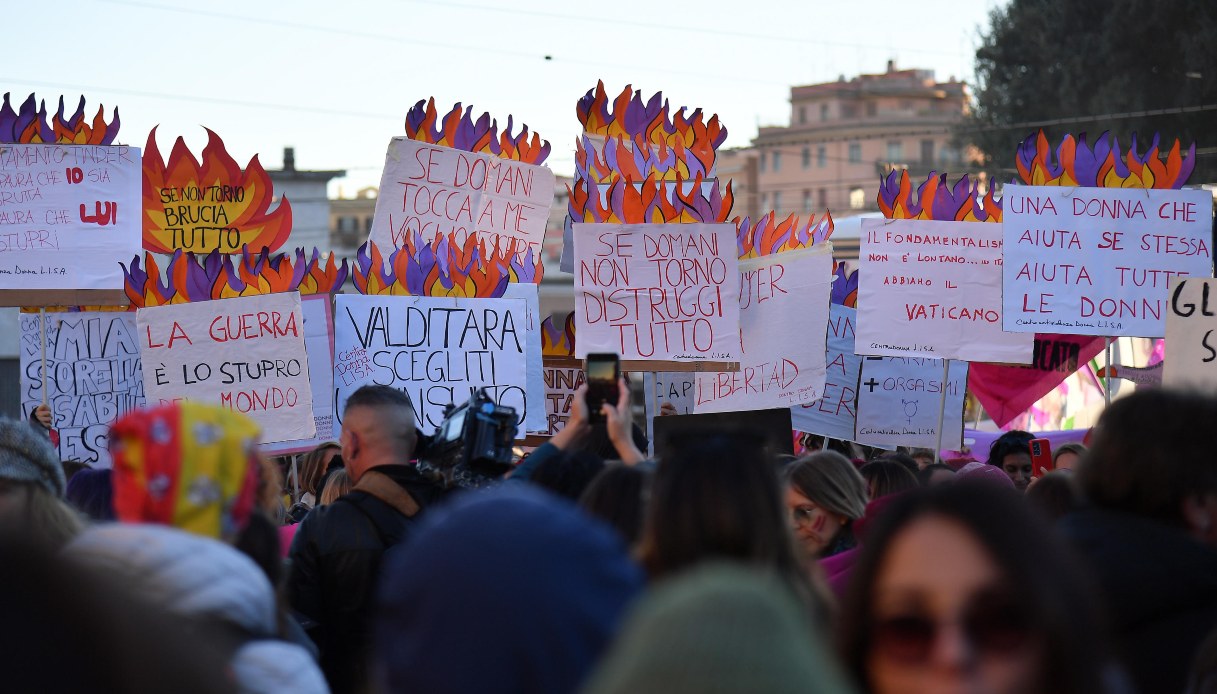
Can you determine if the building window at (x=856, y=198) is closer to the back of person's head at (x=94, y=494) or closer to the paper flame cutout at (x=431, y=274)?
the paper flame cutout at (x=431, y=274)

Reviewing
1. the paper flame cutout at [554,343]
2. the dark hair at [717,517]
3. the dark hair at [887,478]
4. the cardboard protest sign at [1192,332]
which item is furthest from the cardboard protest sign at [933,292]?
the dark hair at [717,517]

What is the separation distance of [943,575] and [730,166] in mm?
86672

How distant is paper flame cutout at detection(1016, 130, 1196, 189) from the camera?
Answer: 8.74 meters

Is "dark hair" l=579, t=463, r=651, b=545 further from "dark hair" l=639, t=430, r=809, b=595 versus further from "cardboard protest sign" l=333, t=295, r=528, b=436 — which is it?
"cardboard protest sign" l=333, t=295, r=528, b=436

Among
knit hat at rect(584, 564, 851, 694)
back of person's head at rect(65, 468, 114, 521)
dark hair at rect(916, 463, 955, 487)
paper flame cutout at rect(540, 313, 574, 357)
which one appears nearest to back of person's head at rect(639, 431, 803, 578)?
knit hat at rect(584, 564, 851, 694)

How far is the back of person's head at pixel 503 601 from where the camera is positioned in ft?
6.60

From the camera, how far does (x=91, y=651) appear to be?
1856mm

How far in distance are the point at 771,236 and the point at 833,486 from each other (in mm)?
4593

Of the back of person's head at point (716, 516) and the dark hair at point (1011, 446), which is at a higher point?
the back of person's head at point (716, 516)

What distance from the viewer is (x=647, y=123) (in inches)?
366

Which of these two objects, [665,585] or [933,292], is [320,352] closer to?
[933,292]

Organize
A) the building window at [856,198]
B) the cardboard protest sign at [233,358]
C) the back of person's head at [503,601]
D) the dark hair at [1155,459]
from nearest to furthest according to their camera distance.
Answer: the back of person's head at [503,601] < the dark hair at [1155,459] < the cardboard protest sign at [233,358] < the building window at [856,198]

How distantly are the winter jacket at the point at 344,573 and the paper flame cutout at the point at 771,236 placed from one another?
4.71 m

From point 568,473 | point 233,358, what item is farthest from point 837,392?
point 568,473
